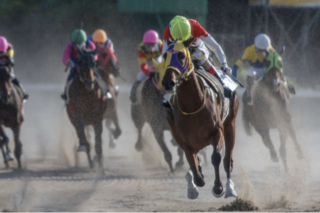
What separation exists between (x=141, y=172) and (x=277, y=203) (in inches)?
122

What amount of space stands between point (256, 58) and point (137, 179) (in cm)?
312

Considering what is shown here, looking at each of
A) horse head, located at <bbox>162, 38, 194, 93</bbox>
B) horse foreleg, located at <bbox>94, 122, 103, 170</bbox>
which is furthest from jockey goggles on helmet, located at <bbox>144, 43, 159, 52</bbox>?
horse head, located at <bbox>162, 38, 194, 93</bbox>

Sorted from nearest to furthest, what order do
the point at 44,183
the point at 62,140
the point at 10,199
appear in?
the point at 10,199
the point at 44,183
the point at 62,140

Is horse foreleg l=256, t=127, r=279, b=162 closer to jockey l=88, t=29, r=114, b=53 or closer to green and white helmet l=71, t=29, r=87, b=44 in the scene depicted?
green and white helmet l=71, t=29, r=87, b=44

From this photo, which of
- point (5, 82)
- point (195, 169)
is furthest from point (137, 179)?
point (195, 169)

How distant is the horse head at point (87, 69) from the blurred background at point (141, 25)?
6.44 m

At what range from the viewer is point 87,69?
10.2 m

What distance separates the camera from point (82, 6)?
73.1ft

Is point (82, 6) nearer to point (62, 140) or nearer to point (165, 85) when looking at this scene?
point (62, 140)

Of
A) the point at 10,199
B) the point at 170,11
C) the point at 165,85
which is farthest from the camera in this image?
the point at 170,11

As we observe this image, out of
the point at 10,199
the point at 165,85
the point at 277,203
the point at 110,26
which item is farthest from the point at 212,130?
the point at 110,26

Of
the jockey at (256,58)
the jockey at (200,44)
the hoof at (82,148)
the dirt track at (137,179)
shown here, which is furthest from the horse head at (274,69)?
the jockey at (200,44)

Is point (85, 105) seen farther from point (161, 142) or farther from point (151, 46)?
point (151, 46)

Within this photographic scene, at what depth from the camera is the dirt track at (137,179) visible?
7.75m
